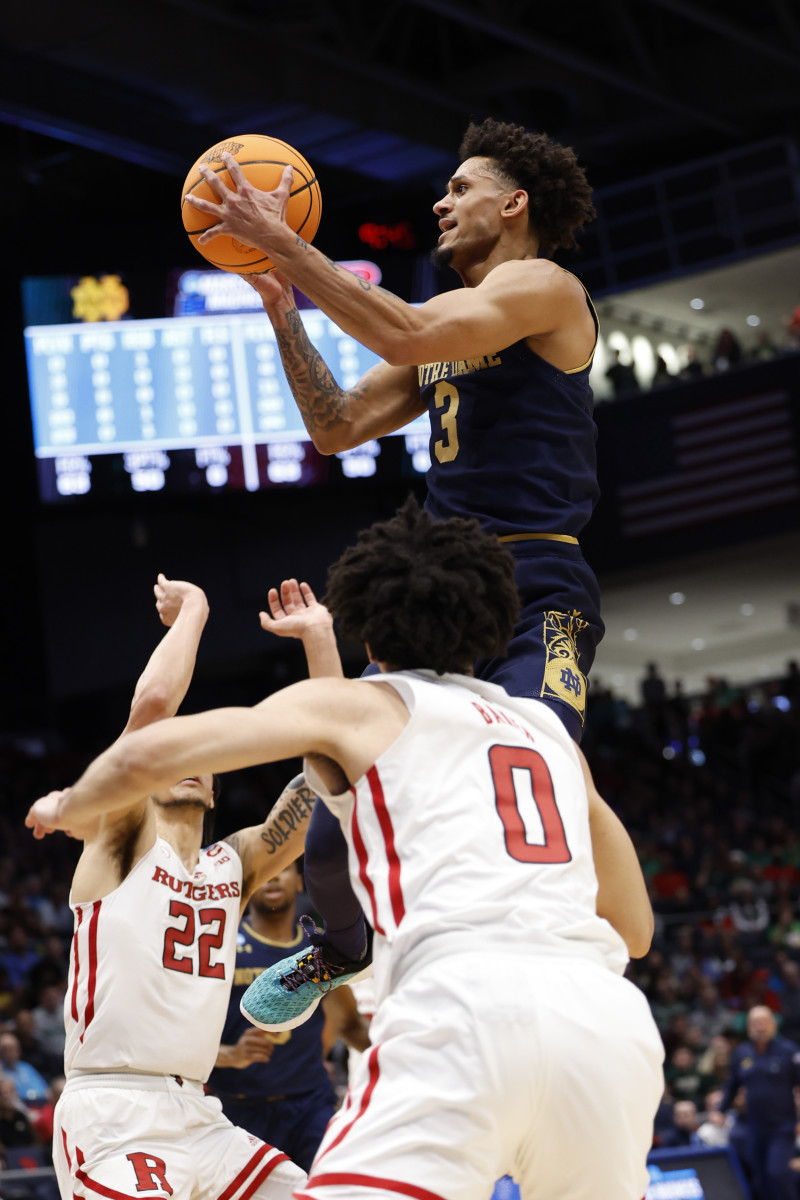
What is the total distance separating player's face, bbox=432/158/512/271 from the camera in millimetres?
4125

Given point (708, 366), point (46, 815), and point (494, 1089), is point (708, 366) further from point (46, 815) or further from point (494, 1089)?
point (494, 1089)

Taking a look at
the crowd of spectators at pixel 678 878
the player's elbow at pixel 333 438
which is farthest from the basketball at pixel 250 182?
the crowd of spectators at pixel 678 878

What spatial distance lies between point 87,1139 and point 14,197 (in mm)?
18642

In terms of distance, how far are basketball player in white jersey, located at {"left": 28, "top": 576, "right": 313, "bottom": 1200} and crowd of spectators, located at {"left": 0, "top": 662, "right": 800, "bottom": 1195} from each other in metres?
6.00

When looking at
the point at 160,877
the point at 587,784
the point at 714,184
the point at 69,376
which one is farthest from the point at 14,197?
→ the point at 587,784

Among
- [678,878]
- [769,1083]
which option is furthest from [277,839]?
[678,878]

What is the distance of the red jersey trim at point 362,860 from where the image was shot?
2807 mm

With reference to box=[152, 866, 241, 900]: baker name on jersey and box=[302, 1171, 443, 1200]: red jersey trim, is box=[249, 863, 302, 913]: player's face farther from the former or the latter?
box=[302, 1171, 443, 1200]: red jersey trim

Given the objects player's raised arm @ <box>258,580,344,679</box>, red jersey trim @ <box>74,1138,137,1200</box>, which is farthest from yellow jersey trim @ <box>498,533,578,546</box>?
red jersey trim @ <box>74,1138,137,1200</box>

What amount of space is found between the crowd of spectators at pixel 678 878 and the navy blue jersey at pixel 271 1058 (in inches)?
149

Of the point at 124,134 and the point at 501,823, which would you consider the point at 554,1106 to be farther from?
the point at 124,134

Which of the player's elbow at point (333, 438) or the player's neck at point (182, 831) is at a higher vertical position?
the player's elbow at point (333, 438)

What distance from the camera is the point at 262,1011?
4176 millimetres

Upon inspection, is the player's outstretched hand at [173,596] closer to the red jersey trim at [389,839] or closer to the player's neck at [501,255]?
the player's neck at [501,255]
